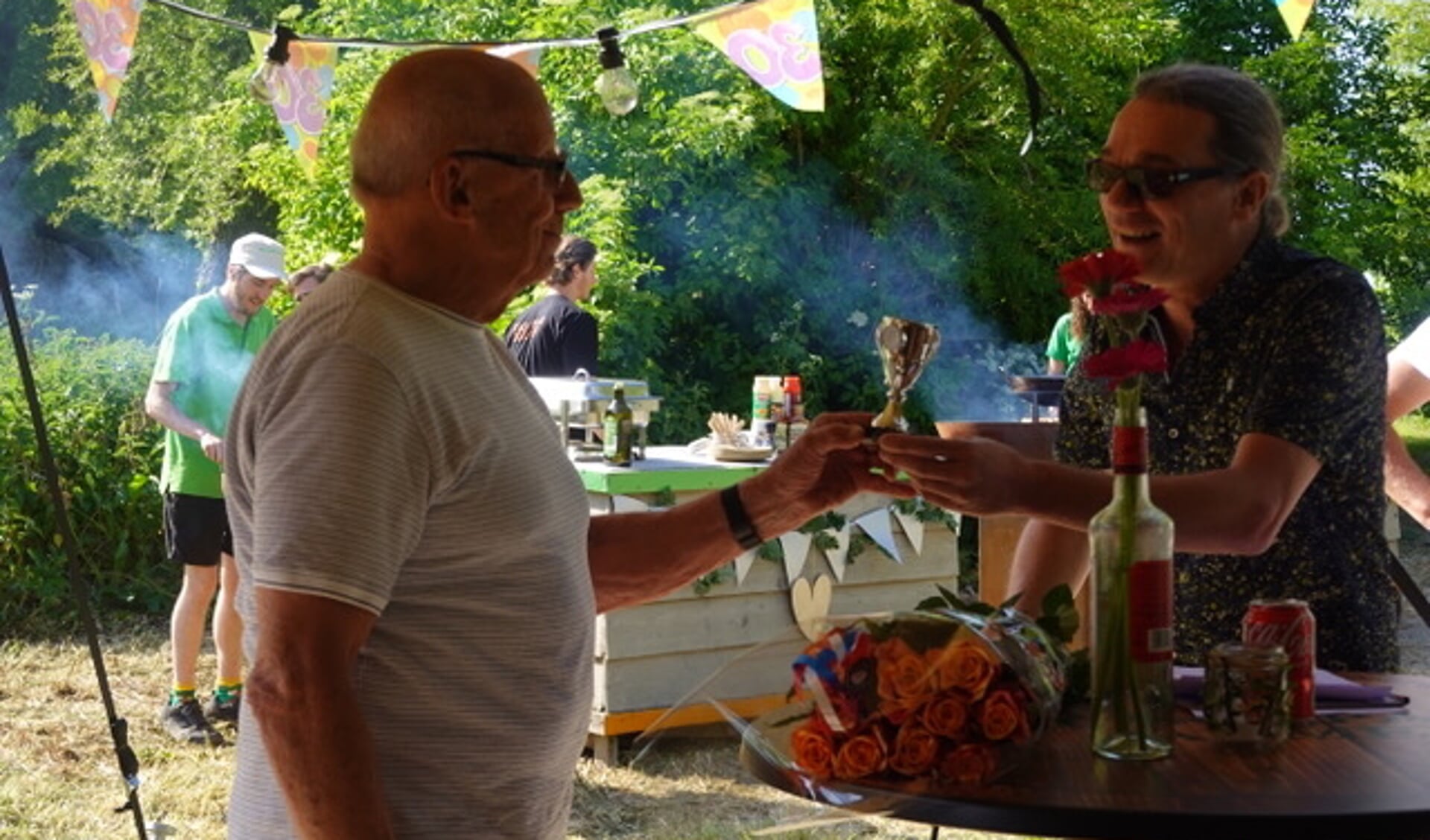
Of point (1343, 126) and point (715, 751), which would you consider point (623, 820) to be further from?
point (1343, 126)

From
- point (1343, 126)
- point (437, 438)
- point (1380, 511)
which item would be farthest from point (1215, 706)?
point (1343, 126)

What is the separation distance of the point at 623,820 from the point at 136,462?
4.80 meters

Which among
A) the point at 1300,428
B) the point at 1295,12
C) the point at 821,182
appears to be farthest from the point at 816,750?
the point at 821,182

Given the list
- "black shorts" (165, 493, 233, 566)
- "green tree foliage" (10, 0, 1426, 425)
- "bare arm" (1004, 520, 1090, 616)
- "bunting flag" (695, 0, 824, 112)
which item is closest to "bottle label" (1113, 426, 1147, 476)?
"bare arm" (1004, 520, 1090, 616)

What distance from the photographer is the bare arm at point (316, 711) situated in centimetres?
159

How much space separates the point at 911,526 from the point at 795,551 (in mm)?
505

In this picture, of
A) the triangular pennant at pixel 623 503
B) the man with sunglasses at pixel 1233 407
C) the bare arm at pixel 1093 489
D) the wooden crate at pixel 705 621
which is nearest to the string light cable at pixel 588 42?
the triangular pennant at pixel 623 503

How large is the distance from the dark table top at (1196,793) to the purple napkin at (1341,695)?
11 cm

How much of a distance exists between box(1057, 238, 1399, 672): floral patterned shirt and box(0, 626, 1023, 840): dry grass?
217cm

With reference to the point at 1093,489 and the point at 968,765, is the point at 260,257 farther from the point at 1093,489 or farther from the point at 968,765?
the point at 968,765

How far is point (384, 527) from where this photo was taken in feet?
5.33

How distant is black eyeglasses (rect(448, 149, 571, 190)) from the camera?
5.88 ft

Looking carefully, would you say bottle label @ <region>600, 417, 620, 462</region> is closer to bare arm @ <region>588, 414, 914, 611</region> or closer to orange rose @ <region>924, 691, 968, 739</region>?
bare arm @ <region>588, 414, 914, 611</region>

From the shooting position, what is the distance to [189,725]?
20.1ft
